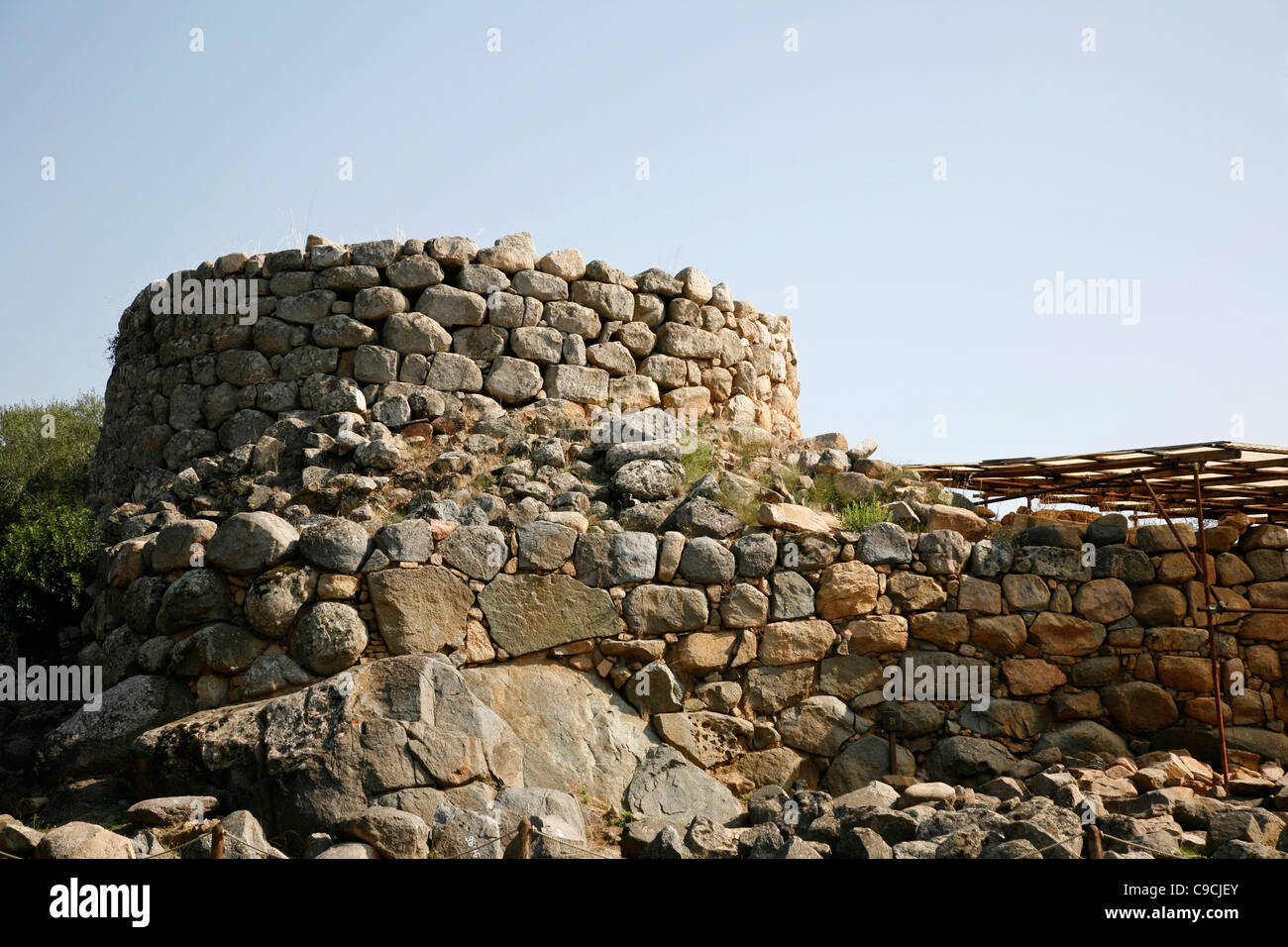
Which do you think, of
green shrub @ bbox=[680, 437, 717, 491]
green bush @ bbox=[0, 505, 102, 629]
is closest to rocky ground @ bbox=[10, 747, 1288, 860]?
green bush @ bbox=[0, 505, 102, 629]

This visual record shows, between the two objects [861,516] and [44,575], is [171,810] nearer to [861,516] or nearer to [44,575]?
[44,575]

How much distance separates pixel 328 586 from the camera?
793cm

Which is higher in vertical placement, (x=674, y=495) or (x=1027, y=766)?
(x=674, y=495)

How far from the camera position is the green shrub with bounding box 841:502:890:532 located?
9.38 meters

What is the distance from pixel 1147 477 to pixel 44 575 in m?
9.00

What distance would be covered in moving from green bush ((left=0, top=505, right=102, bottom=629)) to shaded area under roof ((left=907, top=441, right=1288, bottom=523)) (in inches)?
285

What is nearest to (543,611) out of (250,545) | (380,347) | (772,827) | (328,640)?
(328,640)

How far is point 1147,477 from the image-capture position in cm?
970

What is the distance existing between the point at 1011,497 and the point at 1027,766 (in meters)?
2.98

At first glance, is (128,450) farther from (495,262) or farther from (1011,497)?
(1011,497)

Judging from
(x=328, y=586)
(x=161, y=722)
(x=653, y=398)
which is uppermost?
(x=653, y=398)
